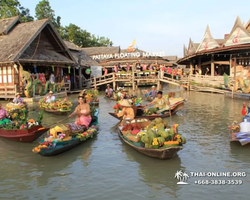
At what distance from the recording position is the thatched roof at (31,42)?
19.9 m

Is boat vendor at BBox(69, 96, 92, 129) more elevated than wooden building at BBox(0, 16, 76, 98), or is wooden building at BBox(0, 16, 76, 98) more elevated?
wooden building at BBox(0, 16, 76, 98)

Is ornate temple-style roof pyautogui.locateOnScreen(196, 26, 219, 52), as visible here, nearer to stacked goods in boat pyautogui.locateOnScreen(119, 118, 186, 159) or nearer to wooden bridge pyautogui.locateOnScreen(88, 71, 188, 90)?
wooden bridge pyautogui.locateOnScreen(88, 71, 188, 90)

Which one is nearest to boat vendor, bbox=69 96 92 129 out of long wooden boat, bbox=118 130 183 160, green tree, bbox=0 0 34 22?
long wooden boat, bbox=118 130 183 160

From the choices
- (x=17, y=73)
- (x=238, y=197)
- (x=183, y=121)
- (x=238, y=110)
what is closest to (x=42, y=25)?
(x=17, y=73)

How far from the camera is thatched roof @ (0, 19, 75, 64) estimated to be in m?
19.9

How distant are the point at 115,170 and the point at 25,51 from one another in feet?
53.9

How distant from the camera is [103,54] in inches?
1660

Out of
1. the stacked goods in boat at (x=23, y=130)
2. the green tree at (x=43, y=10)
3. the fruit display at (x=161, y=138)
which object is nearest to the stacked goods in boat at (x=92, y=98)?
the stacked goods in boat at (x=23, y=130)

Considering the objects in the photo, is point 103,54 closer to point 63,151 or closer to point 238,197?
point 63,151

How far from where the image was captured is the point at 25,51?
20.8 meters

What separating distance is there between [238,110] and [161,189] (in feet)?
37.3

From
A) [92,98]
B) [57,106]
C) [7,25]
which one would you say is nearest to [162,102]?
[57,106]

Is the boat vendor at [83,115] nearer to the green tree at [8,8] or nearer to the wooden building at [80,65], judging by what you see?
the wooden building at [80,65]

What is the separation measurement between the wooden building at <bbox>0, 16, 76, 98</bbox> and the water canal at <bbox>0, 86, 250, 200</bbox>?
11.2m
